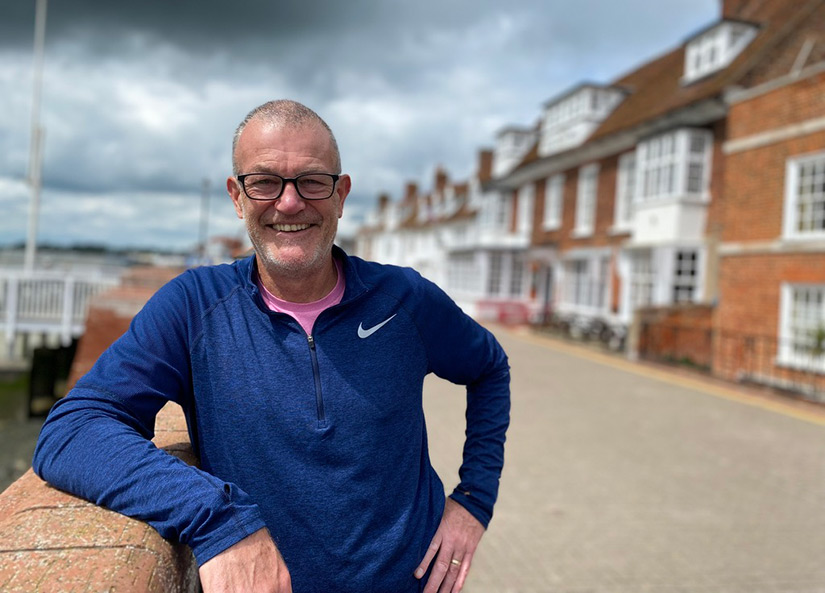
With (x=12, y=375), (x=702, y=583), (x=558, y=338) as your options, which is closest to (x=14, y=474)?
(x=702, y=583)

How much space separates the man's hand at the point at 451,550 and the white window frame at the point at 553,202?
2553cm

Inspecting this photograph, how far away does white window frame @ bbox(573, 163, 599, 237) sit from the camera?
79.3 feet

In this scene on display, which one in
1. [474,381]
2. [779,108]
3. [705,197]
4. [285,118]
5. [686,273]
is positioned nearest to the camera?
[285,118]

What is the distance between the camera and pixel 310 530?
5.93ft

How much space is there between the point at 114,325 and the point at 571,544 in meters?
4.14

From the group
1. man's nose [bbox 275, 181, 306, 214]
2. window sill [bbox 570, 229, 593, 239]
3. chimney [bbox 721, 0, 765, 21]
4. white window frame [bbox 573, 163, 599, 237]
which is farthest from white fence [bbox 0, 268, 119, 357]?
chimney [bbox 721, 0, 765, 21]

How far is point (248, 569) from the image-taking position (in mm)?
1491

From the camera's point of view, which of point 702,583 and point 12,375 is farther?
point 12,375

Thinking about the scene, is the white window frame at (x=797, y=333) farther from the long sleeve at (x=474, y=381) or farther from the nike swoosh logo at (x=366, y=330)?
the nike swoosh logo at (x=366, y=330)

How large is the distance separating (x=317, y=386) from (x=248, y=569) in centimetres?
50

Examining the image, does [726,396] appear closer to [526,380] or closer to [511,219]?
[526,380]

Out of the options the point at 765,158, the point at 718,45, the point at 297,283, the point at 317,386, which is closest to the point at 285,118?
the point at 297,283

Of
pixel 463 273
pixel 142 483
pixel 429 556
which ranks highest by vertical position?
pixel 463 273

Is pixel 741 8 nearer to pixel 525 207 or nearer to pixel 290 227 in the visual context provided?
pixel 525 207
